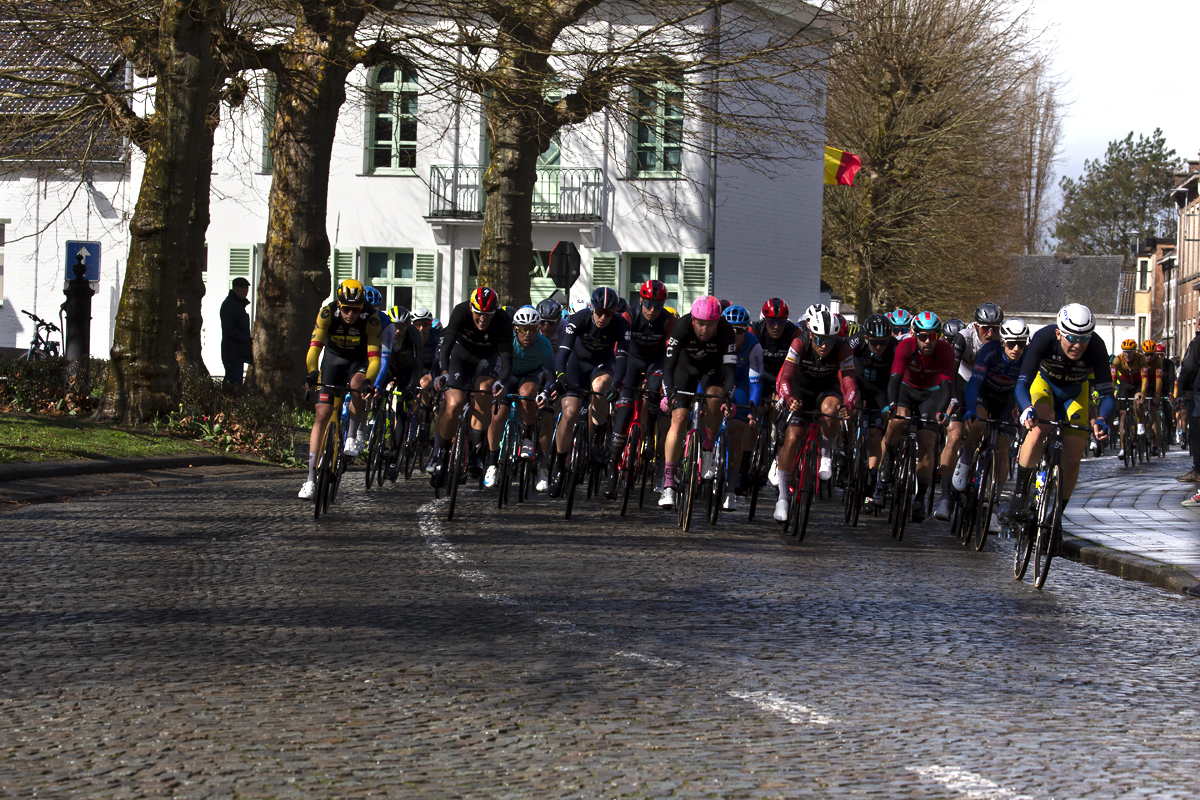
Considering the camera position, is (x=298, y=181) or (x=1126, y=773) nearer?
(x=1126, y=773)

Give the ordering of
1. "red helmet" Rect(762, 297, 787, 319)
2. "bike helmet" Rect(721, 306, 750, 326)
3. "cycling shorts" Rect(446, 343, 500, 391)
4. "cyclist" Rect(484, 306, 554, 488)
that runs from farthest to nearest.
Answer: "red helmet" Rect(762, 297, 787, 319) < "bike helmet" Rect(721, 306, 750, 326) < "cyclist" Rect(484, 306, 554, 488) < "cycling shorts" Rect(446, 343, 500, 391)

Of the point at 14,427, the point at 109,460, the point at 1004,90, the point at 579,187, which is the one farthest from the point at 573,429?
the point at 1004,90

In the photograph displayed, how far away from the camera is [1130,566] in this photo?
35.3 ft

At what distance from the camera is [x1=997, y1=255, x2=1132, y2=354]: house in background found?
98.7 meters

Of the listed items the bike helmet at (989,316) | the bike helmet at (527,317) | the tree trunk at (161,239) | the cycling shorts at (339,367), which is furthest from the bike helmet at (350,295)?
the tree trunk at (161,239)

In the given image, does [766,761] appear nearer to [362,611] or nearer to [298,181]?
[362,611]

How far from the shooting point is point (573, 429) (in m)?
13.4

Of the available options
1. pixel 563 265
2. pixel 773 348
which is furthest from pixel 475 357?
pixel 563 265

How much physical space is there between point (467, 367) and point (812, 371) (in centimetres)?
293

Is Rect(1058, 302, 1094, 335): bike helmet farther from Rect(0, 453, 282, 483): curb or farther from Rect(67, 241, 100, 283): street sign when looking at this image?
Rect(67, 241, 100, 283): street sign

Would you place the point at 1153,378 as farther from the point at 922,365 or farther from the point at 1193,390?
the point at 922,365

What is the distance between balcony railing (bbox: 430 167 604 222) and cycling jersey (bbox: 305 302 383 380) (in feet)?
71.7

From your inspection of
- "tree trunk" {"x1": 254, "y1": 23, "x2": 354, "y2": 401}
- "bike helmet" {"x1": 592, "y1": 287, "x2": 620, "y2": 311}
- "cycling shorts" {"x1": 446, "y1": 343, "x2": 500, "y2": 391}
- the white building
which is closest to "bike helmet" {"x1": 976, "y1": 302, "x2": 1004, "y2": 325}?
"bike helmet" {"x1": 592, "y1": 287, "x2": 620, "y2": 311}

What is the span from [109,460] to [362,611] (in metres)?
8.55
